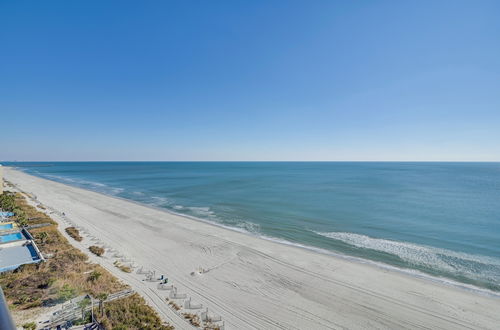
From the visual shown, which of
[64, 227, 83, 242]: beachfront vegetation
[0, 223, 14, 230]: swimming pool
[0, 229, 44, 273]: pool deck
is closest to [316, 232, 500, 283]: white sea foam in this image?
[64, 227, 83, 242]: beachfront vegetation

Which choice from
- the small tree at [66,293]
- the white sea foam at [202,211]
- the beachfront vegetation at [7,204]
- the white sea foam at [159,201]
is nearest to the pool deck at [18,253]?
the small tree at [66,293]

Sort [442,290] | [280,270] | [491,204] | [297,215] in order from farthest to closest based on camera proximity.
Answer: [491,204] < [297,215] < [280,270] < [442,290]

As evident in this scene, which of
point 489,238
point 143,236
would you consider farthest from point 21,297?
point 489,238

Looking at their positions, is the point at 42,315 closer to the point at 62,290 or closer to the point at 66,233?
the point at 62,290

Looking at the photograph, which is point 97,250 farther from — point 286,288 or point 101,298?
point 286,288

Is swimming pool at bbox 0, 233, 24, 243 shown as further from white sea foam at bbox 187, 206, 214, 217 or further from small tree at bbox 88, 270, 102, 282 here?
white sea foam at bbox 187, 206, 214, 217

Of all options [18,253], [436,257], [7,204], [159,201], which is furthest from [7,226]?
[436,257]

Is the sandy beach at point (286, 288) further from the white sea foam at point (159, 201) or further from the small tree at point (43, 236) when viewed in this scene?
the white sea foam at point (159, 201)
